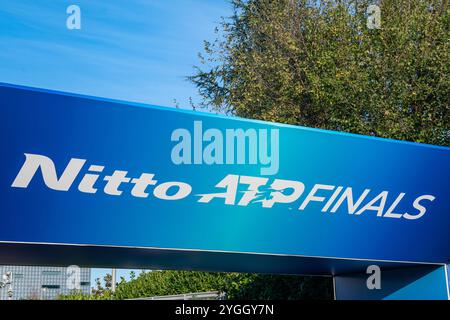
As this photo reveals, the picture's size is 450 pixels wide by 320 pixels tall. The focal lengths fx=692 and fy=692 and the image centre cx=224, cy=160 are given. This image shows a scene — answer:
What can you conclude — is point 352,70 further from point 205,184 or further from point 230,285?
point 205,184

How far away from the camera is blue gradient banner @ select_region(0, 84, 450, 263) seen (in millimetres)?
9695

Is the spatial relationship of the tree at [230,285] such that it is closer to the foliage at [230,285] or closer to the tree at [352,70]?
the foliage at [230,285]

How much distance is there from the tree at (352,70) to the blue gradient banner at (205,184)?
7764 mm

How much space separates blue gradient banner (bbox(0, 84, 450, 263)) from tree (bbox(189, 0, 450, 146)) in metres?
7.76

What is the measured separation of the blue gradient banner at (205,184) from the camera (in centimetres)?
970

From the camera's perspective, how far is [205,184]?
36.3 ft

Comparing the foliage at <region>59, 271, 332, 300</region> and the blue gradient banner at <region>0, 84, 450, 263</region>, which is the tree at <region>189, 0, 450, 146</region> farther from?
the blue gradient banner at <region>0, 84, 450, 263</region>

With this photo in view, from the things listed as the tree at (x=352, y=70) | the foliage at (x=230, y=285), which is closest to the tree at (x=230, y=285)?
the foliage at (x=230, y=285)

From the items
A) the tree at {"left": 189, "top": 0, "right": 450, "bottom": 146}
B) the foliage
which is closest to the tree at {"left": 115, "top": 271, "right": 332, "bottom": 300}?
the foliage

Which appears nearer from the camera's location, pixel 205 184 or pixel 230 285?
pixel 205 184

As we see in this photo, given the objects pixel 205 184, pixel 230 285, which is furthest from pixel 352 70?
pixel 205 184

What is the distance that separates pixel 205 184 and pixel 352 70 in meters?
11.4
